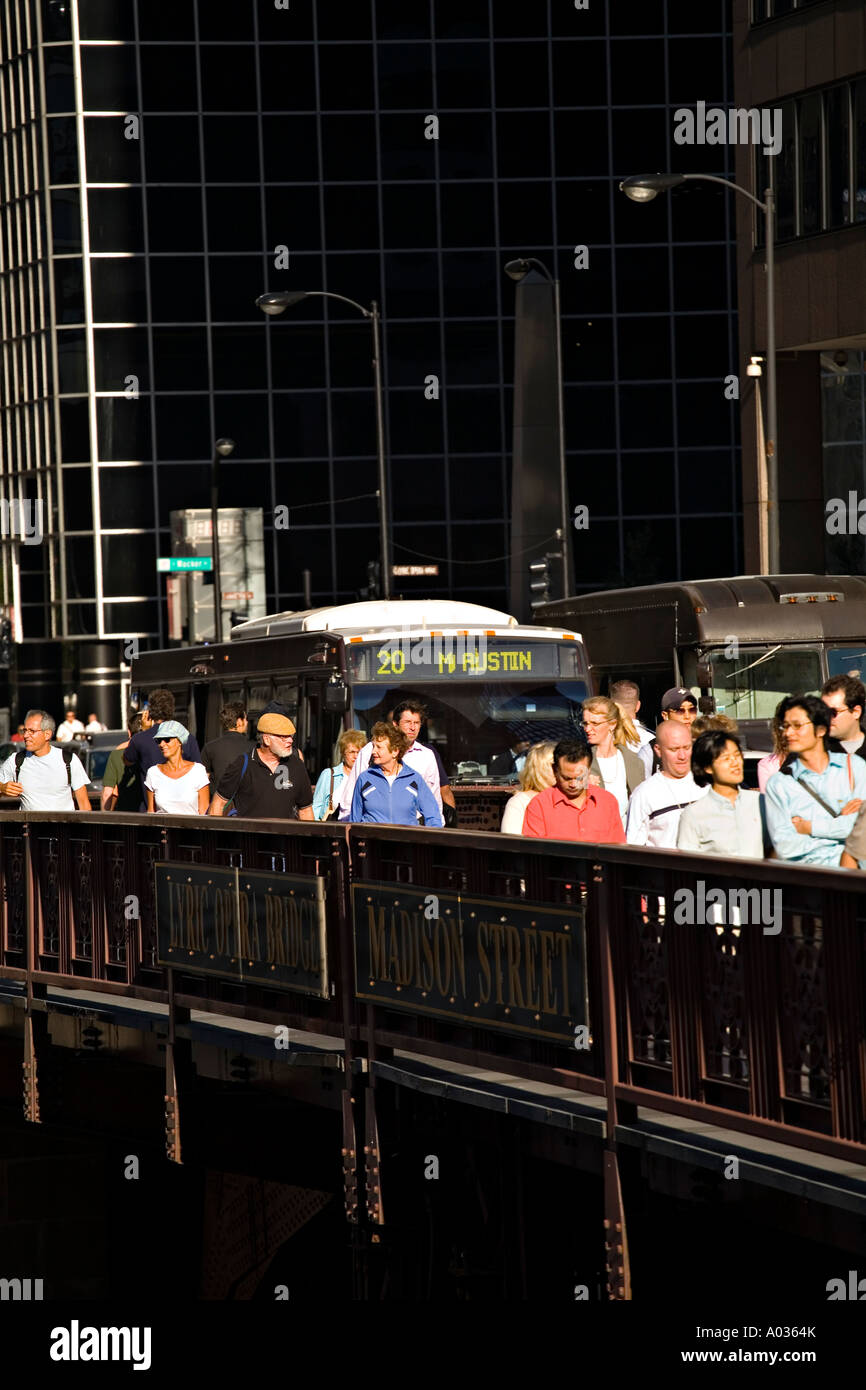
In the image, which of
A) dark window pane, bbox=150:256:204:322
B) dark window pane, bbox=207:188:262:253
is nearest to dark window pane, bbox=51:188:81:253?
dark window pane, bbox=150:256:204:322

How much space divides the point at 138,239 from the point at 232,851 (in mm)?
52971

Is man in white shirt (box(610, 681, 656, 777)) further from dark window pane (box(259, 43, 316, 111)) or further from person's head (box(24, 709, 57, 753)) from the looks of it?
dark window pane (box(259, 43, 316, 111))

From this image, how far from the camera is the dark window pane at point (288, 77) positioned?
62.4 m

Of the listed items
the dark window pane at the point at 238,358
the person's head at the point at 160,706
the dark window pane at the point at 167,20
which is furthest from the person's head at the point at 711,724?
the dark window pane at the point at 167,20

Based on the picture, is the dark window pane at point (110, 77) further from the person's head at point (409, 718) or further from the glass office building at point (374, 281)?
the person's head at point (409, 718)

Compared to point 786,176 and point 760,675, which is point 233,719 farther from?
point 786,176

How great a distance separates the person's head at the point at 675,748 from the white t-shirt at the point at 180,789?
4908 mm

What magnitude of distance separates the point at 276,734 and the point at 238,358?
50451 millimetres

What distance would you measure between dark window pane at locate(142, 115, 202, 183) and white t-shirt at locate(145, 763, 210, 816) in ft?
163

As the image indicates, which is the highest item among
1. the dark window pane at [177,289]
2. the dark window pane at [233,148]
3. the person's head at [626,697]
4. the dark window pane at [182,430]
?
the dark window pane at [233,148]

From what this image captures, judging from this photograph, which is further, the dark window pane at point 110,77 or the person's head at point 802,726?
the dark window pane at point 110,77

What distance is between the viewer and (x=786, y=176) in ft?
110

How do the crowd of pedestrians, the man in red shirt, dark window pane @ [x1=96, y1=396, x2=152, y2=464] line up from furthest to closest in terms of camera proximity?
dark window pane @ [x1=96, y1=396, x2=152, y2=464] → the man in red shirt → the crowd of pedestrians

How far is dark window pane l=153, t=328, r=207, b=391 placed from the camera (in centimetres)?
6312
